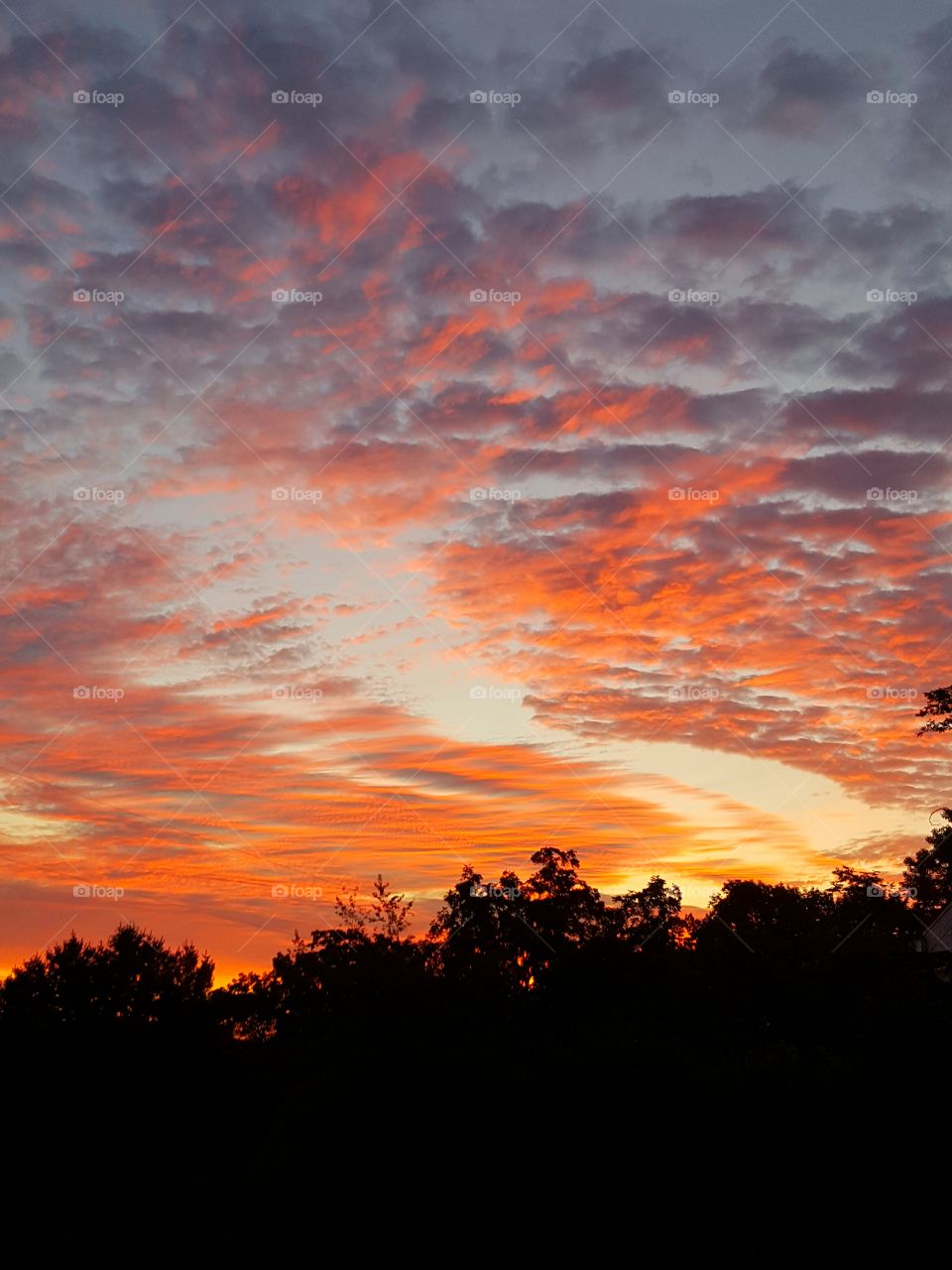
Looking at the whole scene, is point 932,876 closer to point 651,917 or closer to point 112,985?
point 651,917

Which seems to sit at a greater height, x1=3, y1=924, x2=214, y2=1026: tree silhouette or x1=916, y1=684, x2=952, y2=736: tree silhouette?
x1=916, y1=684, x2=952, y2=736: tree silhouette

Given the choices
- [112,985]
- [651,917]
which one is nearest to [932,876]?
[651,917]

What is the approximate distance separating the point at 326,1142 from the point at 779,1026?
106ft

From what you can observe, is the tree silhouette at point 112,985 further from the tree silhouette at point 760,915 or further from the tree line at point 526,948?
the tree silhouette at point 760,915

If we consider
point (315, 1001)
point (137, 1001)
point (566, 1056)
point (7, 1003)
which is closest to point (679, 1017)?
point (315, 1001)

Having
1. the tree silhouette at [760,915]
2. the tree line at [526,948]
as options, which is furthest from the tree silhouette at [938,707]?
the tree silhouette at [760,915]

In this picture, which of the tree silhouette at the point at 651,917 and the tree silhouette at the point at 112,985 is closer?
the tree silhouette at the point at 112,985

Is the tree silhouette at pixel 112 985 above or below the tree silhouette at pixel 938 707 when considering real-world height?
below

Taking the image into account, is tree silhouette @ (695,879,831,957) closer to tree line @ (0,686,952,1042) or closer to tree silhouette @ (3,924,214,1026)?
tree line @ (0,686,952,1042)

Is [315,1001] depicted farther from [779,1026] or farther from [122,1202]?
[122,1202]

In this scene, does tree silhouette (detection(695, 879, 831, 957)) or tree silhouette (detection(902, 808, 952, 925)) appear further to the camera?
tree silhouette (detection(695, 879, 831, 957))

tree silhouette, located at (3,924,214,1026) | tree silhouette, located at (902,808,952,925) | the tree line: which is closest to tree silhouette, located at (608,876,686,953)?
the tree line

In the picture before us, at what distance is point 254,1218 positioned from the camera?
49.5 ft

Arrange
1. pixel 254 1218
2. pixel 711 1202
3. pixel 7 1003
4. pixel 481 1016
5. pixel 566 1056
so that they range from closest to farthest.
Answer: pixel 711 1202 < pixel 254 1218 < pixel 566 1056 < pixel 481 1016 < pixel 7 1003
